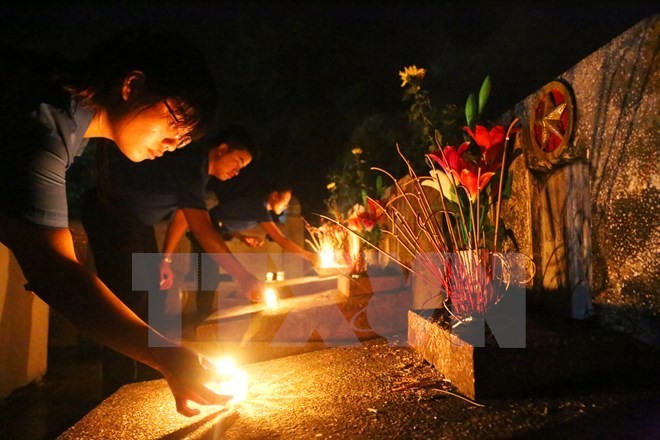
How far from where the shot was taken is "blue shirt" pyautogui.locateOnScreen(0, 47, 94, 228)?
4.36ft

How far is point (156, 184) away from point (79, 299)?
94.9 inches

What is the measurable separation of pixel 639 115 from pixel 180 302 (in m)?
6.94

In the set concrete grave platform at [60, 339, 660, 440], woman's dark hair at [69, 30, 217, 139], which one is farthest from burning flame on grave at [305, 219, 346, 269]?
woman's dark hair at [69, 30, 217, 139]

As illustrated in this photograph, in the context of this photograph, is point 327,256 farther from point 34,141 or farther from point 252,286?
point 34,141

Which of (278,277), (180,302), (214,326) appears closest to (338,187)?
(278,277)

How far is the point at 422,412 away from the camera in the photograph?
1720 millimetres

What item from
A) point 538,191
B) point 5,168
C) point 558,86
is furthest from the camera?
point 538,191

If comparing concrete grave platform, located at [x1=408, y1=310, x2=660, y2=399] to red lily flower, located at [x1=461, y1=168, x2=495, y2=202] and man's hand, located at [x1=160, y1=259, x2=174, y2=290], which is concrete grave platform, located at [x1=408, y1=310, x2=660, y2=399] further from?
man's hand, located at [x1=160, y1=259, x2=174, y2=290]

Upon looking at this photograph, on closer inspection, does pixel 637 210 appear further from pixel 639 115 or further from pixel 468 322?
pixel 468 322

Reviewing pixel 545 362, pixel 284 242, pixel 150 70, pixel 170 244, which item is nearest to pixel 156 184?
pixel 170 244

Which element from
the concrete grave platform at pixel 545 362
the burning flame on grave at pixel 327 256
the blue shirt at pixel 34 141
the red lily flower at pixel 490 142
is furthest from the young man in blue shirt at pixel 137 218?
the concrete grave platform at pixel 545 362

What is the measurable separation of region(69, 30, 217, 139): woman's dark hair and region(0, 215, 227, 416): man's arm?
647 mm

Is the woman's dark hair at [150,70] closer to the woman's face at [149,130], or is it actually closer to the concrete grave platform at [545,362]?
the woman's face at [149,130]

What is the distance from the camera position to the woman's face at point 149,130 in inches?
70.7
